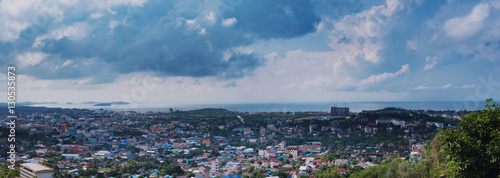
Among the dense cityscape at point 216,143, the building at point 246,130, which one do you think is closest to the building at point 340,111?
the dense cityscape at point 216,143

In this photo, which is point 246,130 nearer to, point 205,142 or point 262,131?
point 262,131

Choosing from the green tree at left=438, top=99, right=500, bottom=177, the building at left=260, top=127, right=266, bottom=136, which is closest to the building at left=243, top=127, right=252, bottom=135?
the building at left=260, top=127, right=266, bottom=136

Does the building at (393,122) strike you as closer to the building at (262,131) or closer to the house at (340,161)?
the building at (262,131)

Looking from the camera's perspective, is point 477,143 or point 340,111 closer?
point 477,143

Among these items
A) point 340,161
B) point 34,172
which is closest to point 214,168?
point 340,161

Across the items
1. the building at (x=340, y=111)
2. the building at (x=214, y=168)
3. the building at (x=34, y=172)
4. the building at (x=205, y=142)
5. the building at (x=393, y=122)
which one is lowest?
the building at (x=214, y=168)

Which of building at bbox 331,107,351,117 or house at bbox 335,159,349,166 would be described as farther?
building at bbox 331,107,351,117

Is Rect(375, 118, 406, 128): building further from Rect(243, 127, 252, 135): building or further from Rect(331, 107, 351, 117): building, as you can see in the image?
Rect(243, 127, 252, 135): building

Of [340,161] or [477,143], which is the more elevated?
[477,143]
